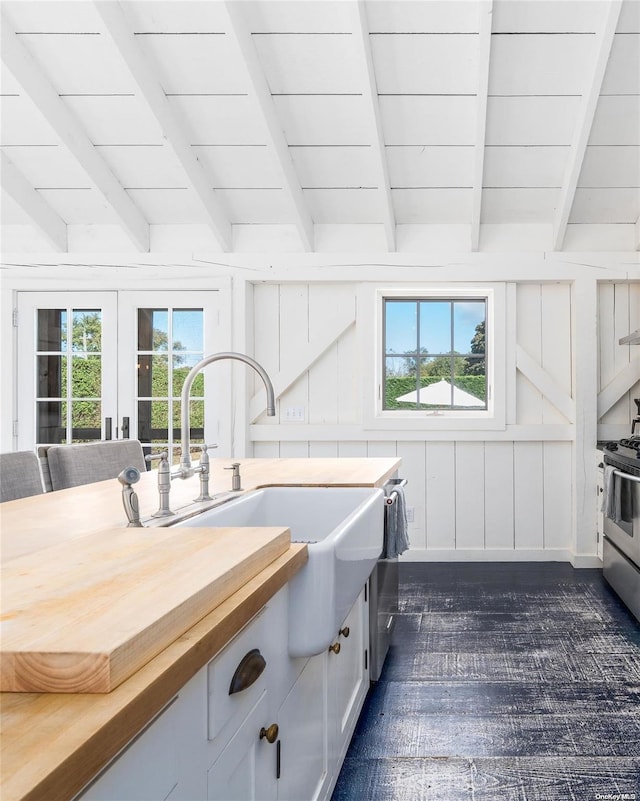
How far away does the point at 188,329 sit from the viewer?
445cm

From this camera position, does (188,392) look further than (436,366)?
No

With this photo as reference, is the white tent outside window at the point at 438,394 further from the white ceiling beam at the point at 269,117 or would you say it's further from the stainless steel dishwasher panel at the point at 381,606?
the stainless steel dishwasher panel at the point at 381,606

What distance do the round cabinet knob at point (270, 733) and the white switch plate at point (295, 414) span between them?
343cm

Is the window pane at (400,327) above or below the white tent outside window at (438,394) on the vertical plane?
above

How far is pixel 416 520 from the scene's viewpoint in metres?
4.44

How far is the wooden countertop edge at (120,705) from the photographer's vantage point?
1.58 ft

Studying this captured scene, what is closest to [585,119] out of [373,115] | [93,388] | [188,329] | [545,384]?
[373,115]

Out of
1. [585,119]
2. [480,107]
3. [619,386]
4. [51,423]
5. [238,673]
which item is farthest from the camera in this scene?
[51,423]

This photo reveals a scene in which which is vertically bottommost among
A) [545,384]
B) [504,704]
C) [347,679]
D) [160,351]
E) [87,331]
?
[504,704]

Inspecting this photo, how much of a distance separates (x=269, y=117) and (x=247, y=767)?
3.08 m

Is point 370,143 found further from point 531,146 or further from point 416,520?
point 416,520

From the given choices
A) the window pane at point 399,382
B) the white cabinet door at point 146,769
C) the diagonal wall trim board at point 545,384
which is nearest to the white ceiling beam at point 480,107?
the diagonal wall trim board at point 545,384

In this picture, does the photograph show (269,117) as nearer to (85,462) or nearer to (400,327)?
(400,327)

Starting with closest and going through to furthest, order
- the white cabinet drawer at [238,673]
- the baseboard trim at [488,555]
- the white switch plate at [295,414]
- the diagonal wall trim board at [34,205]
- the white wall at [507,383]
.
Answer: the white cabinet drawer at [238,673], the diagonal wall trim board at [34,205], the white wall at [507,383], the baseboard trim at [488,555], the white switch plate at [295,414]
